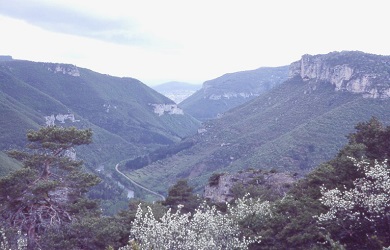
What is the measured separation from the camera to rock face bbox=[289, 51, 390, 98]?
290 ft

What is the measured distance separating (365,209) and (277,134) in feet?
261

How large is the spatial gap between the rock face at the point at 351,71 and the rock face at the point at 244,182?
5581cm

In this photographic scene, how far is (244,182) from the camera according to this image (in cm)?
4209

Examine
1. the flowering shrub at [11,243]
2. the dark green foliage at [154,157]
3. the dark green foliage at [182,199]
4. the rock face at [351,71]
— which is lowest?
the dark green foliage at [154,157]

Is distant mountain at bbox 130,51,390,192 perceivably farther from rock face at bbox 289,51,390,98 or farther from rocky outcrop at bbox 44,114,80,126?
rocky outcrop at bbox 44,114,80,126

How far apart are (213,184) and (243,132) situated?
6700 centimetres

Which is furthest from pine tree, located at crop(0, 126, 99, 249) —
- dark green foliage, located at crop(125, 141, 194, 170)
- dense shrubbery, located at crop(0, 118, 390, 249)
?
→ dark green foliage, located at crop(125, 141, 194, 170)

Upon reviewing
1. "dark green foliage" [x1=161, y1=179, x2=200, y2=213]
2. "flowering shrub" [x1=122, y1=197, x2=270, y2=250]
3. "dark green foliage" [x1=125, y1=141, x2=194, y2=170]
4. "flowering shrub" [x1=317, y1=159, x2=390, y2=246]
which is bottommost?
"dark green foliage" [x1=125, y1=141, x2=194, y2=170]

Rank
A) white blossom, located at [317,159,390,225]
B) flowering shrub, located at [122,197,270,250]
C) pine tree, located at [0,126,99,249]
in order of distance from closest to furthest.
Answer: white blossom, located at [317,159,390,225]
flowering shrub, located at [122,197,270,250]
pine tree, located at [0,126,99,249]

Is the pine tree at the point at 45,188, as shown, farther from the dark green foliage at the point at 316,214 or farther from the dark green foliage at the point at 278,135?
the dark green foliage at the point at 278,135

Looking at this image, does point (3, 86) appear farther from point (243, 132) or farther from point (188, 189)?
point (188, 189)

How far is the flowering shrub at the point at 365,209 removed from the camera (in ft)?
47.5

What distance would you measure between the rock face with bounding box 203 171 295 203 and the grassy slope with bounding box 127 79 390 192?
29.0 metres

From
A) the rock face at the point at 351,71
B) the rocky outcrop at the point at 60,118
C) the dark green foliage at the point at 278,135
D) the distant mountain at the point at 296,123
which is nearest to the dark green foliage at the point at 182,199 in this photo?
the dark green foliage at the point at 278,135
